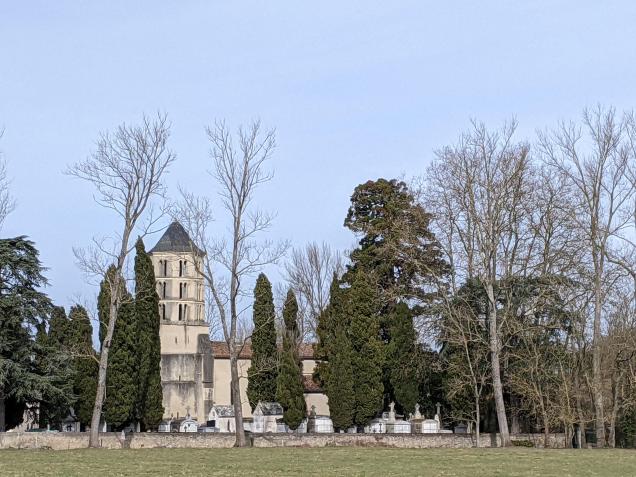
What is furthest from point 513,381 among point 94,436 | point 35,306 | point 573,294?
point 35,306

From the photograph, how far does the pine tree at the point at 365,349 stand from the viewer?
48.4 m

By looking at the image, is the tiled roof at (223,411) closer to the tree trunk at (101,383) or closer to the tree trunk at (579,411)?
the tree trunk at (101,383)

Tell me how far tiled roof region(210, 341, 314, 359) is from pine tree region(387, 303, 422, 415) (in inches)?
855

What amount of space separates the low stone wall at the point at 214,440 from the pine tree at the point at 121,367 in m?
5.93

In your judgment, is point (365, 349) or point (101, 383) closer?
point (101, 383)

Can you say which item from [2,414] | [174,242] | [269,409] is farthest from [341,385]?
[174,242]

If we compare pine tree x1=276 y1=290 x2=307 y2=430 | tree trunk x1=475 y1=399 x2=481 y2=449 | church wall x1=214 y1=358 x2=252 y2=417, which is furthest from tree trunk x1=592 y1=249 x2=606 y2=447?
church wall x1=214 y1=358 x2=252 y2=417

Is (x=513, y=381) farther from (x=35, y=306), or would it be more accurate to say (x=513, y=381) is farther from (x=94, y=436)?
(x=35, y=306)

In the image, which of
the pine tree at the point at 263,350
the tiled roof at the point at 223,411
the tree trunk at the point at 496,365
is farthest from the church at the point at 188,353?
the tree trunk at the point at 496,365

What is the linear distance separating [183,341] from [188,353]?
6.30 feet

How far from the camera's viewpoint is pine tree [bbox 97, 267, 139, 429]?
151 feet

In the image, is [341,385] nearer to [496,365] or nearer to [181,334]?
[496,365]

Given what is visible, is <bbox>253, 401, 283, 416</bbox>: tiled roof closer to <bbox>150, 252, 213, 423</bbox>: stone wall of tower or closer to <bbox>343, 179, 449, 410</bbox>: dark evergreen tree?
<bbox>343, 179, 449, 410</bbox>: dark evergreen tree

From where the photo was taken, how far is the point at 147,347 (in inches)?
1939
